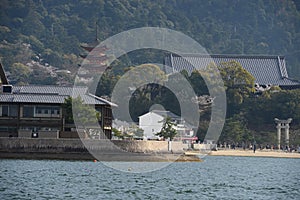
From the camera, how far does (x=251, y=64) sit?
141 m

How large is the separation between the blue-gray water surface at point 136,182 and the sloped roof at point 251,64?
69889mm

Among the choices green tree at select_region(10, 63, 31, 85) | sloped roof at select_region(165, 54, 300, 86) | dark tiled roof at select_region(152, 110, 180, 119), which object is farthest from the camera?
green tree at select_region(10, 63, 31, 85)

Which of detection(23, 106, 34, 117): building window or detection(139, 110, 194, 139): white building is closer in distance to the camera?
detection(23, 106, 34, 117): building window

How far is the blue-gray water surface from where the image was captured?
42.2 meters

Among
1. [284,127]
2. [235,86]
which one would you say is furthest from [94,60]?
[284,127]

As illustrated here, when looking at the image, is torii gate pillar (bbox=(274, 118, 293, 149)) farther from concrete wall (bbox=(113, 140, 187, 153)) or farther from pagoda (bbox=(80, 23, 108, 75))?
concrete wall (bbox=(113, 140, 187, 153))

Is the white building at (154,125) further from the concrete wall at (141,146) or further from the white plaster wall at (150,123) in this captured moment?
the concrete wall at (141,146)

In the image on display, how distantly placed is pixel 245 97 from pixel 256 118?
14.5ft

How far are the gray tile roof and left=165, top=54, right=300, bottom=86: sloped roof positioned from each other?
55.6 meters

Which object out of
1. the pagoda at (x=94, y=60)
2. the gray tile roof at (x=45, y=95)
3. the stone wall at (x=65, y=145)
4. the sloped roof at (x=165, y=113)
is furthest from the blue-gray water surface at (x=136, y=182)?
the pagoda at (x=94, y=60)

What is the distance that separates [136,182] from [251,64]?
93528 millimetres

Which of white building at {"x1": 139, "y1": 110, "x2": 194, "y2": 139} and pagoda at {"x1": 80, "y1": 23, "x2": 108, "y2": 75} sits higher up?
pagoda at {"x1": 80, "y1": 23, "x2": 108, "y2": 75}

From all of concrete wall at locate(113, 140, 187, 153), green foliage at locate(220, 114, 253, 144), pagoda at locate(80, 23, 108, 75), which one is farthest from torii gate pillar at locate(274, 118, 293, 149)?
concrete wall at locate(113, 140, 187, 153)

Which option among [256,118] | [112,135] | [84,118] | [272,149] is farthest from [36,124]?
[256,118]
